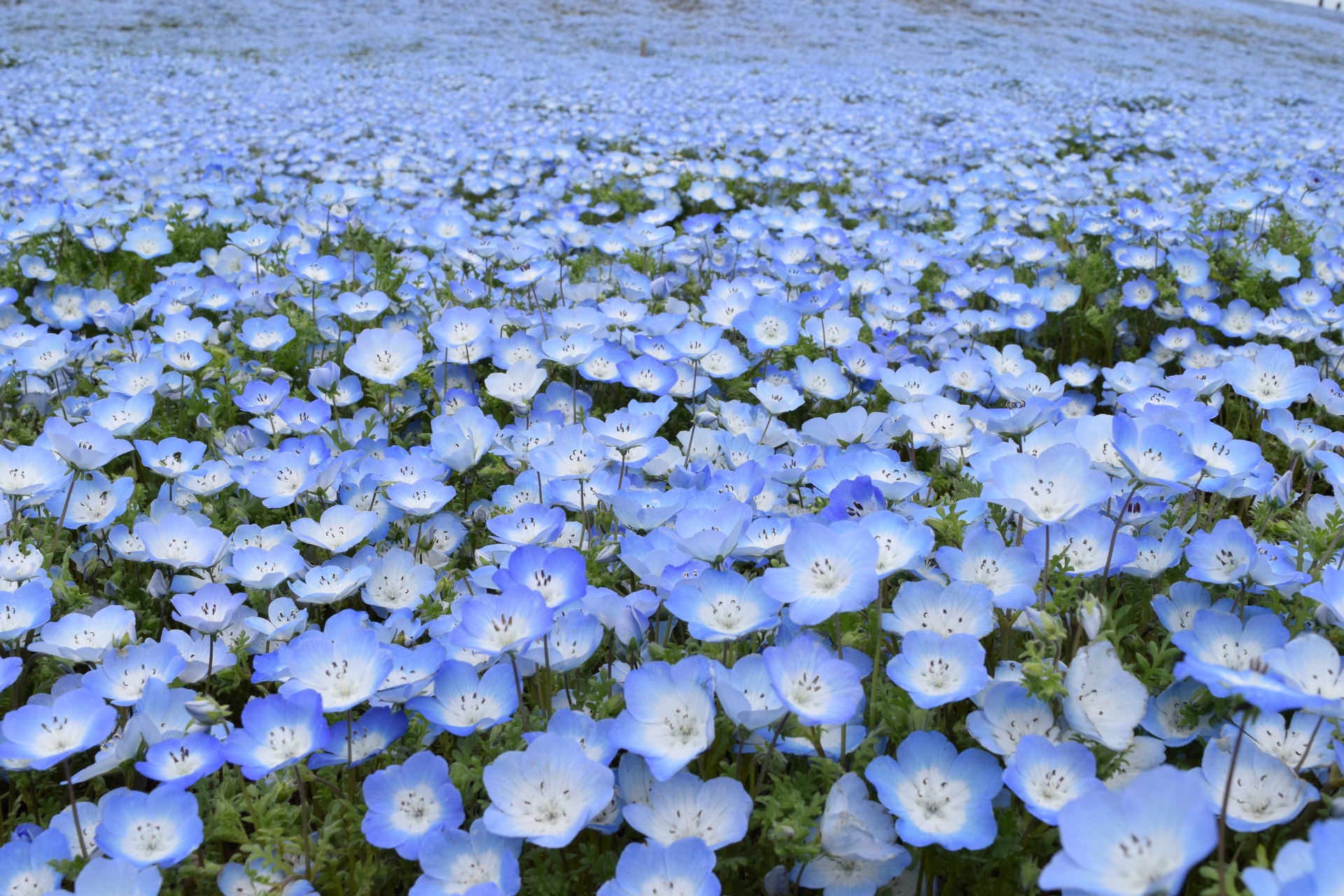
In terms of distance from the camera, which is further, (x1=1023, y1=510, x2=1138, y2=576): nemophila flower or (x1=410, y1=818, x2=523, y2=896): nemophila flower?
(x1=1023, y1=510, x2=1138, y2=576): nemophila flower

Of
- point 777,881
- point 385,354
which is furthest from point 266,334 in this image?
point 777,881

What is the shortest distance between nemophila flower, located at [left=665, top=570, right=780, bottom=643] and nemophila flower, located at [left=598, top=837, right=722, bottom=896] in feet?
1.13

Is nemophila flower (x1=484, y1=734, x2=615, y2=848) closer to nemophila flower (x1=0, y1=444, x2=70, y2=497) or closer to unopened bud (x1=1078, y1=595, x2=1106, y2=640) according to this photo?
unopened bud (x1=1078, y1=595, x2=1106, y2=640)

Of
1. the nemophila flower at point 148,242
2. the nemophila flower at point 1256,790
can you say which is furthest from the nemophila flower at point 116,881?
the nemophila flower at point 148,242

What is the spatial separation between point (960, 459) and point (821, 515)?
2.10 ft

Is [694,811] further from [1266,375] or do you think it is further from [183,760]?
[1266,375]

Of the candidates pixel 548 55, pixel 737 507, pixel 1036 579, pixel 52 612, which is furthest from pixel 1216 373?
pixel 548 55

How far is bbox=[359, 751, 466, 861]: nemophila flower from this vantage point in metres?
1.37

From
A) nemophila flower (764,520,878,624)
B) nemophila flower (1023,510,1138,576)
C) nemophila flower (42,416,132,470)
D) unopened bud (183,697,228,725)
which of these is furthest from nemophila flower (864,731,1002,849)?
nemophila flower (42,416,132,470)

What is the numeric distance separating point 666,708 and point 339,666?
580mm

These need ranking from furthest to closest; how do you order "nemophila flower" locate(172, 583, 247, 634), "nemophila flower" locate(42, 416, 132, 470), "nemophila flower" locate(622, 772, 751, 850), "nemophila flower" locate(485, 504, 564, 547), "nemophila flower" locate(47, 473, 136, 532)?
1. "nemophila flower" locate(47, 473, 136, 532)
2. "nemophila flower" locate(42, 416, 132, 470)
3. "nemophila flower" locate(485, 504, 564, 547)
4. "nemophila flower" locate(172, 583, 247, 634)
5. "nemophila flower" locate(622, 772, 751, 850)

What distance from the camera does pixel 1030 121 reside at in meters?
10.6

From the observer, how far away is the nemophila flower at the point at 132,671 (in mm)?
1646

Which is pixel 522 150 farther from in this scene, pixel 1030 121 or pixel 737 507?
pixel 737 507
